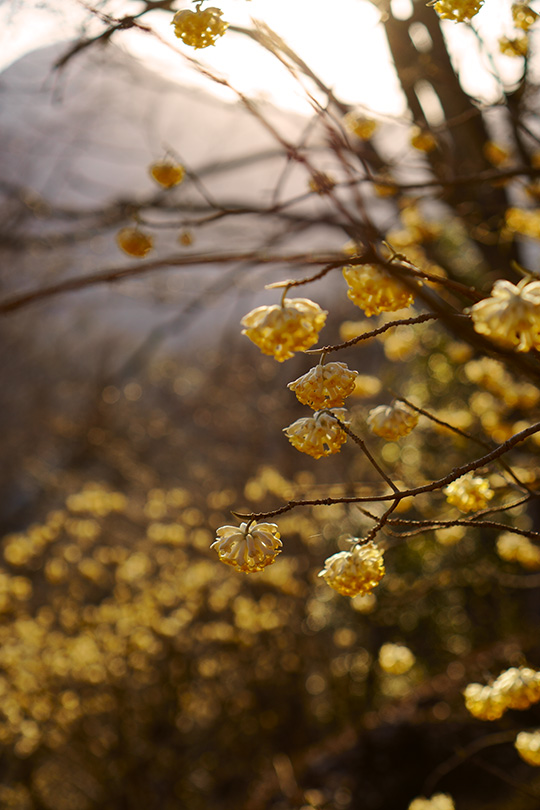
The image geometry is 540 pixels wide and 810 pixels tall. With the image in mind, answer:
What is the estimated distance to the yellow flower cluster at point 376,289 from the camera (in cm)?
75

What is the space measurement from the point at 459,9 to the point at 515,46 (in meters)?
0.93

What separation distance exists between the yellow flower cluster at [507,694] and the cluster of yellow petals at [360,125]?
1.86 metres

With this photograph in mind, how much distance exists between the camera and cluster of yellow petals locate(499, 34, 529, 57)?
1.69 metres

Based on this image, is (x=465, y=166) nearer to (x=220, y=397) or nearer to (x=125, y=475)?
(x=220, y=397)

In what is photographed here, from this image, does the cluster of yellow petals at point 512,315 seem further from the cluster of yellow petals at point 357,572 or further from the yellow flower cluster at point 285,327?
the cluster of yellow petals at point 357,572

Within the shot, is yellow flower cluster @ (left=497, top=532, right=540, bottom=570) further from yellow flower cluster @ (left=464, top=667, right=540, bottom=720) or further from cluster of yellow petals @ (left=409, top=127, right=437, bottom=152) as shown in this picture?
cluster of yellow petals @ (left=409, top=127, right=437, bottom=152)

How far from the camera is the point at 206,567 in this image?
10.8 feet

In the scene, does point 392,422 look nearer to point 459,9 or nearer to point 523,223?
point 459,9

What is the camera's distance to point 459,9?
38.7 inches

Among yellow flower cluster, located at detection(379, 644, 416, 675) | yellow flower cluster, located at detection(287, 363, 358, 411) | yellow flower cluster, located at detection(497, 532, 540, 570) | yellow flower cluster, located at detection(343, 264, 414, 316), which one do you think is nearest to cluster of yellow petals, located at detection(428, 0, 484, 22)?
yellow flower cluster, located at detection(343, 264, 414, 316)

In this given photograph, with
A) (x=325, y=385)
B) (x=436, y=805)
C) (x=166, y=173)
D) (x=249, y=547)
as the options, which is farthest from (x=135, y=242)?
(x=436, y=805)

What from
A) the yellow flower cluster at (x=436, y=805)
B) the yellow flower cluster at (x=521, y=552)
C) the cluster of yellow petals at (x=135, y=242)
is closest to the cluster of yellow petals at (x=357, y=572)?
the cluster of yellow petals at (x=135, y=242)

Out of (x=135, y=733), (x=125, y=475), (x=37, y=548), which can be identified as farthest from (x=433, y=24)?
(x=125, y=475)

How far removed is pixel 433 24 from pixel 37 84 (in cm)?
272
